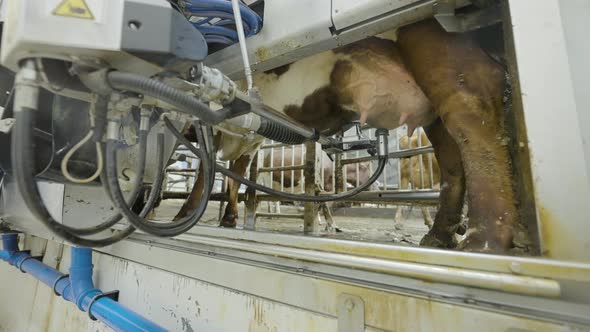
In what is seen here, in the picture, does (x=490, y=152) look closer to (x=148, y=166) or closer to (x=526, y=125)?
(x=526, y=125)

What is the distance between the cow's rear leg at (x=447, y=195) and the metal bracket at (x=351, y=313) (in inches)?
18.8

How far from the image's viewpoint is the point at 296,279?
498mm

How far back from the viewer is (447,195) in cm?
90

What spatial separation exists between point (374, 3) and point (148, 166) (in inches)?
28.1

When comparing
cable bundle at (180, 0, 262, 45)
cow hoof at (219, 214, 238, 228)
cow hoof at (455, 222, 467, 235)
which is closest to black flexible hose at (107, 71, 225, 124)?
cable bundle at (180, 0, 262, 45)

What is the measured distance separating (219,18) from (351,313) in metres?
0.67

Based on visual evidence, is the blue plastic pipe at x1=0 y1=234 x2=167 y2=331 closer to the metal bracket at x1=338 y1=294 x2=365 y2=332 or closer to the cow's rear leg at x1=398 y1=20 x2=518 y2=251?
the metal bracket at x1=338 y1=294 x2=365 y2=332

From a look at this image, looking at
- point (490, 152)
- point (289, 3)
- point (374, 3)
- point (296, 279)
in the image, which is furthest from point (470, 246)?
point (289, 3)

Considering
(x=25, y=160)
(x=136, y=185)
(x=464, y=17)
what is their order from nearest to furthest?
(x=25, y=160), (x=136, y=185), (x=464, y=17)

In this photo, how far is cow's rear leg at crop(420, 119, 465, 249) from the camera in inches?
32.5

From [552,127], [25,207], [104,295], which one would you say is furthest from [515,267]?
[25,207]

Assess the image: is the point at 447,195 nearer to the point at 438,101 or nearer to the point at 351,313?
the point at 438,101

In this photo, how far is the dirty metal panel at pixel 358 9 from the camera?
19.5 inches

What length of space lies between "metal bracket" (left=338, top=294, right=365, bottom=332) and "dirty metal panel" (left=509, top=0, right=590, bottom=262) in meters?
0.25
